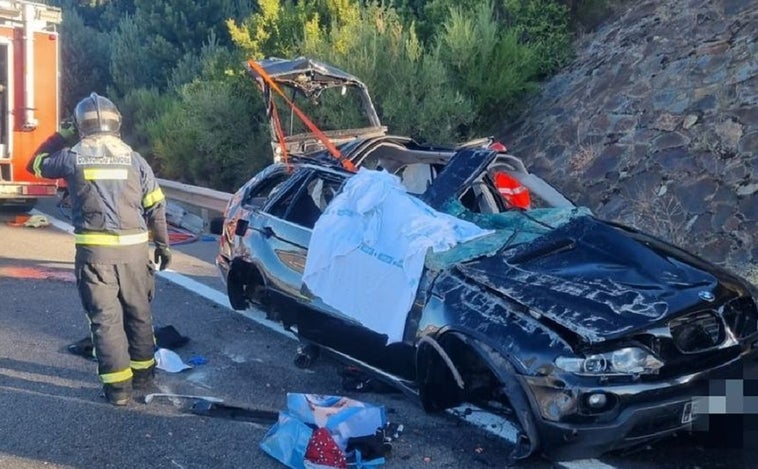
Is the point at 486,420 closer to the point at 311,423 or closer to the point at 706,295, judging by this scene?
the point at 311,423

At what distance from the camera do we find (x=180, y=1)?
19.2 metres

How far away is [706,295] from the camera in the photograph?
446 cm

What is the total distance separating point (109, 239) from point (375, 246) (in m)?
1.70

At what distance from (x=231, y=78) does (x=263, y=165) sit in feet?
5.88

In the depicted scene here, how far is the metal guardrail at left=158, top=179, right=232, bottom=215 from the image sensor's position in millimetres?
11492

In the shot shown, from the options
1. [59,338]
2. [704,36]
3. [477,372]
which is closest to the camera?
[477,372]

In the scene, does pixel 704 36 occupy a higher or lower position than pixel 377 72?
higher

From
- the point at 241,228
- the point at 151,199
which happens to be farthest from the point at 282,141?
the point at 151,199

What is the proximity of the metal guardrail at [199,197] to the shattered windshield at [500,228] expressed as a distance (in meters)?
6.00

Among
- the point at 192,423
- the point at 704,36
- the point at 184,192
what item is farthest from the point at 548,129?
the point at 192,423

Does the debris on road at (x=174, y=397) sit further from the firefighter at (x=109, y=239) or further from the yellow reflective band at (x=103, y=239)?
the yellow reflective band at (x=103, y=239)

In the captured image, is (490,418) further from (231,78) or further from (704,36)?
(231,78)

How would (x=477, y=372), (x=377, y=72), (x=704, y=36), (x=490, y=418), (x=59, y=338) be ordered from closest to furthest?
1. (x=477, y=372)
2. (x=490, y=418)
3. (x=59, y=338)
4. (x=704, y=36)
5. (x=377, y=72)

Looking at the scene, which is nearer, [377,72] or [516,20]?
[377,72]
